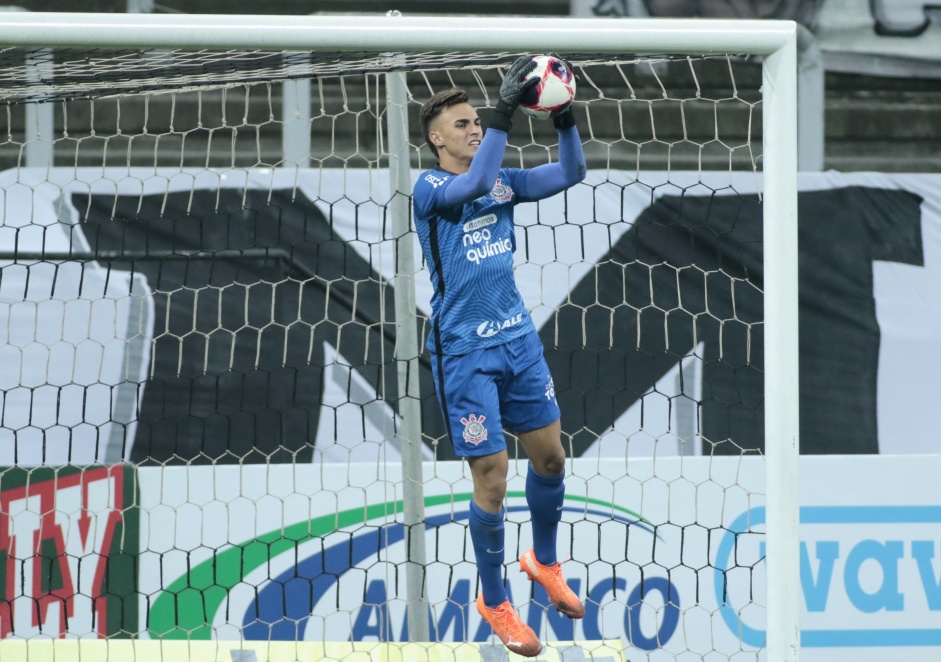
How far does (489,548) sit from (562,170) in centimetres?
103

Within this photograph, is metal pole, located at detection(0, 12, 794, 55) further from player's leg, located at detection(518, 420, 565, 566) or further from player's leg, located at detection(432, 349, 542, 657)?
player's leg, located at detection(518, 420, 565, 566)

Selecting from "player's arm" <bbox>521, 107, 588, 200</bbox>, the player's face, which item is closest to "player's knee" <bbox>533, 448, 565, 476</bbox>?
"player's arm" <bbox>521, 107, 588, 200</bbox>

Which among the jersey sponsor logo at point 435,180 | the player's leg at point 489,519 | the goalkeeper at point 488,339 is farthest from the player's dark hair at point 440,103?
the player's leg at point 489,519

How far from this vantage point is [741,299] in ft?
14.6

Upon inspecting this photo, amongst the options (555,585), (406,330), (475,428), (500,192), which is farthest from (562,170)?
(555,585)

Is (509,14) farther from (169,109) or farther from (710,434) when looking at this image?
(710,434)

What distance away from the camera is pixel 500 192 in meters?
2.83

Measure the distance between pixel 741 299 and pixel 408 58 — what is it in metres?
2.02

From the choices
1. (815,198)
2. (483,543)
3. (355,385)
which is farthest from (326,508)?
(815,198)

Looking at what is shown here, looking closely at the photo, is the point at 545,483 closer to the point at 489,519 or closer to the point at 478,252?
the point at 489,519

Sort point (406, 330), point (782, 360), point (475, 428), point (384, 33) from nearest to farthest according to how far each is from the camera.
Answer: point (384, 33), point (782, 360), point (475, 428), point (406, 330)

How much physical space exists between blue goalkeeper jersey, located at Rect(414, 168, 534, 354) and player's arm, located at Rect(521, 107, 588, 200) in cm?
7

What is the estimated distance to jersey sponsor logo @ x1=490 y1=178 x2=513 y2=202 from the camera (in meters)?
2.83

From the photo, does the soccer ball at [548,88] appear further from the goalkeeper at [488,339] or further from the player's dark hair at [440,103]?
the player's dark hair at [440,103]
